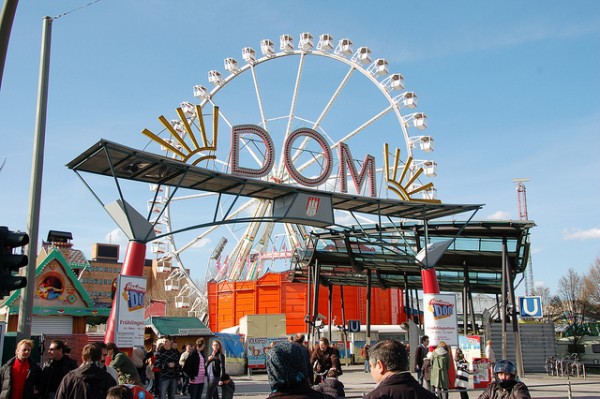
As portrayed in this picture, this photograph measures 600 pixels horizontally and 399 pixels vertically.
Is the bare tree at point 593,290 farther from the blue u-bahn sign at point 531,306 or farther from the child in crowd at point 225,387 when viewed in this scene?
the child in crowd at point 225,387

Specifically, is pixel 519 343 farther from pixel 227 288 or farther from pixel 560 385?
pixel 227 288

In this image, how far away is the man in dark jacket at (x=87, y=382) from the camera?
6.46 m

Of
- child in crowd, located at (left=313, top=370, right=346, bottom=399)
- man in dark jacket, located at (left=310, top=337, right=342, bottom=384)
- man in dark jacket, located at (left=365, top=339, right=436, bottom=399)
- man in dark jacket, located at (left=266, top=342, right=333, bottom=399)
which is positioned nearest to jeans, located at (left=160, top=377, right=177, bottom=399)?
man in dark jacket, located at (left=310, top=337, right=342, bottom=384)

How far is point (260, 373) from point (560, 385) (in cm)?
1461

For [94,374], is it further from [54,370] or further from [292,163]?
[292,163]

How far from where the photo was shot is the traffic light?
7918mm

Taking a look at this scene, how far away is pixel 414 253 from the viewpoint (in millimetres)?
24531

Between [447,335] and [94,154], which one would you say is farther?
[447,335]

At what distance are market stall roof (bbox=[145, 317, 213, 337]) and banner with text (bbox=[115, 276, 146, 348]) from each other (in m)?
12.7

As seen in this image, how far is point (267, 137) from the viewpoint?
2092cm

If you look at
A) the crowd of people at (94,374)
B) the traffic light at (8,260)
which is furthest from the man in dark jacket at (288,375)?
the traffic light at (8,260)

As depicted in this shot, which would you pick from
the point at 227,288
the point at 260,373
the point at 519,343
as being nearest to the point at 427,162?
the point at 519,343

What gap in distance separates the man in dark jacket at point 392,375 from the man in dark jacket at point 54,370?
5487 mm

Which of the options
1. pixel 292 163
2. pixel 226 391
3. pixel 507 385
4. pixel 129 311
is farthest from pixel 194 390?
pixel 292 163
